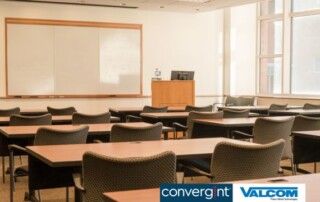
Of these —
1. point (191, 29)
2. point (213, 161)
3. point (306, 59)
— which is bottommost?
point (213, 161)

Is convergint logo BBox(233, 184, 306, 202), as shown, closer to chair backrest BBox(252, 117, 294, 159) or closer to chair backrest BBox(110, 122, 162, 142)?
chair backrest BBox(110, 122, 162, 142)

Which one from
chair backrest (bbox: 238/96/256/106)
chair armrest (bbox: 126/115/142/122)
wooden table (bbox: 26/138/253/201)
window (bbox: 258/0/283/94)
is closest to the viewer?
wooden table (bbox: 26/138/253/201)

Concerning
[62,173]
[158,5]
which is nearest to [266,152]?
[62,173]

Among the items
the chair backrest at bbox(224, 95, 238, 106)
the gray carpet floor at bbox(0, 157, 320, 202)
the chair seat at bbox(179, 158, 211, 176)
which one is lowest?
the gray carpet floor at bbox(0, 157, 320, 202)

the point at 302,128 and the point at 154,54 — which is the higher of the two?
the point at 154,54

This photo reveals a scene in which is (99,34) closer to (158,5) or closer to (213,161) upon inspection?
(158,5)

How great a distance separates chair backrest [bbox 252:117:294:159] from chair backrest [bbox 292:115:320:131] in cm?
26

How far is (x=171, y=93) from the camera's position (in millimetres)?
10125

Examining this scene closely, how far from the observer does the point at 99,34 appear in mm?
11297

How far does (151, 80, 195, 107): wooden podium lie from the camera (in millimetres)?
10070

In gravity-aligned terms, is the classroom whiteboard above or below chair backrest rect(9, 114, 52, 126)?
above

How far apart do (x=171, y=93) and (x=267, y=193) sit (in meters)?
8.42

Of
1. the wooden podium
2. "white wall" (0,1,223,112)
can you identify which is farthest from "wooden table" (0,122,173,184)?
"white wall" (0,1,223,112)

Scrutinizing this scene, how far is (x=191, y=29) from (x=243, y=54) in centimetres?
160
